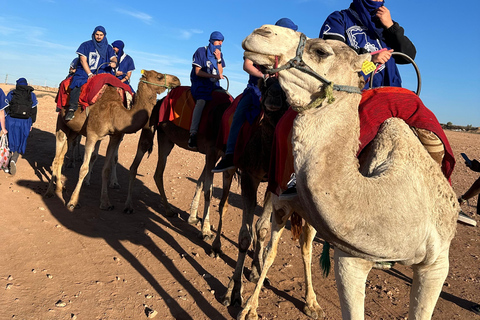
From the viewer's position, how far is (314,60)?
2.14 meters

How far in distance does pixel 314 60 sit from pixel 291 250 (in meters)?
4.49

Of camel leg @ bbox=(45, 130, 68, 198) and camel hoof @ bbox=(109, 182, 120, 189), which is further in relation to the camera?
camel hoof @ bbox=(109, 182, 120, 189)

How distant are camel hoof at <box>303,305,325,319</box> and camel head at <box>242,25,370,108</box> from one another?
2.92 meters

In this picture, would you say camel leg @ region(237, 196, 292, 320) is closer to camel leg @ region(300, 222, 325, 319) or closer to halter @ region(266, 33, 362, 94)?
camel leg @ region(300, 222, 325, 319)

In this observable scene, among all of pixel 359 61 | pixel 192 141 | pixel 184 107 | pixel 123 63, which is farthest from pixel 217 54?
pixel 359 61

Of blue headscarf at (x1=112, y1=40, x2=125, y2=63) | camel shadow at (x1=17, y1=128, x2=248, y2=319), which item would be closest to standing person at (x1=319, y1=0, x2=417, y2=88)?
camel shadow at (x1=17, y1=128, x2=248, y2=319)

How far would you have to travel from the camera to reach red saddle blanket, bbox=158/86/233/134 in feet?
22.7

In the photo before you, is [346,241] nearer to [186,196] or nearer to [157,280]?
[157,280]

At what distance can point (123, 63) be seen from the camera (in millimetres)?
9445

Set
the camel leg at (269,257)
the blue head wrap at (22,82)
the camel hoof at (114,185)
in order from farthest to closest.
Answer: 1. the camel hoof at (114,185)
2. the blue head wrap at (22,82)
3. the camel leg at (269,257)

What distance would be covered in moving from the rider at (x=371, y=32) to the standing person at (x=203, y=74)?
3449 millimetres

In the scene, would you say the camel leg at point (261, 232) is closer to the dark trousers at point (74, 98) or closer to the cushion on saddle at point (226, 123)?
the cushion on saddle at point (226, 123)

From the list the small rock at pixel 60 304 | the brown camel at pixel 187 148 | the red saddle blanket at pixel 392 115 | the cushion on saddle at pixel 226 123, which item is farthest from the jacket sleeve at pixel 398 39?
the small rock at pixel 60 304

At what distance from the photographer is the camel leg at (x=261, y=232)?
475 cm
